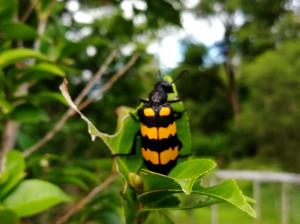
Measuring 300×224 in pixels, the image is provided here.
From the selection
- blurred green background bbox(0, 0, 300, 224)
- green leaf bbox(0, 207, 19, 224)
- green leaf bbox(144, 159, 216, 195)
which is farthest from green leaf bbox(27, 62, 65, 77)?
green leaf bbox(144, 159, 216, 195)

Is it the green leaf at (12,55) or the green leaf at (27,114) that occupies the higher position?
the green leaf at (12,55)

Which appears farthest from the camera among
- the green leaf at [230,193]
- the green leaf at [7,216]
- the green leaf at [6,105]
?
the green leaf at [6,105]

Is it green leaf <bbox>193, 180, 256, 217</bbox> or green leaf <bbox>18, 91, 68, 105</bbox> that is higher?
green leaf <bbox>18, 91, 68, 105</bbox>

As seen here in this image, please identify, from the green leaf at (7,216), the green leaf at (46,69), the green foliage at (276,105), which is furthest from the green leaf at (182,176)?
the green foliage at (276,105)

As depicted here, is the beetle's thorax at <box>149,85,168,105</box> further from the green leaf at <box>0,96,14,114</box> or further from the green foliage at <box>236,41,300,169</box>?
the green foliage at <box>236,41,300,169</box>

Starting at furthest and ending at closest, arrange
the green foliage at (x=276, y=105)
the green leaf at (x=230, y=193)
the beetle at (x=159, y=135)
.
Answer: the green foliage at (x=276, y=105) < the beetle at (x=159, y=135) < the green leaf at (x=230, y=193)

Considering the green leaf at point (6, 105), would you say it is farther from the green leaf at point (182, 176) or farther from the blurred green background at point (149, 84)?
the green leaf at point (182, 176)
